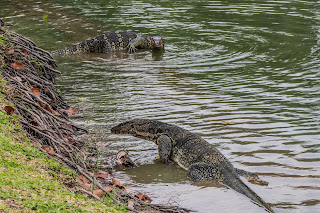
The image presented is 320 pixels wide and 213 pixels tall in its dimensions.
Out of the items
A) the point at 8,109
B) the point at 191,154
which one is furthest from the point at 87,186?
the point at 191,154

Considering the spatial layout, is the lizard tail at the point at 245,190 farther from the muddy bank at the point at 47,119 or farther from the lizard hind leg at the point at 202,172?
the muddy bank at the point at 47,119

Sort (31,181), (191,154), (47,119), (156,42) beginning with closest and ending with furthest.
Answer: (31,181) → (47,119) → (191,154) → (156,42)

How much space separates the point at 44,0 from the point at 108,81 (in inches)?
503

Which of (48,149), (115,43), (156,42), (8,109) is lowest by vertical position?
(115,43)

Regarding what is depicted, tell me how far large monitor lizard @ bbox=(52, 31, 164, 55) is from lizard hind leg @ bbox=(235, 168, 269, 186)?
8.74 meters

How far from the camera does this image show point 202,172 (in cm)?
732

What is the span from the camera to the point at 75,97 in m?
11.0

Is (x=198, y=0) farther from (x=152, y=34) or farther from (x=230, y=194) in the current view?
(x=230, y=194)

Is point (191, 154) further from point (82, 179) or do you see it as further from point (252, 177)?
point (82, 179)

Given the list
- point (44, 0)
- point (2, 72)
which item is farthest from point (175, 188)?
point (44, 0)

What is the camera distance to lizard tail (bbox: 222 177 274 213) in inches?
249

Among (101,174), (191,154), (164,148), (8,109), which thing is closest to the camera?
(8,109)

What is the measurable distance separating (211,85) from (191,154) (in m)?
4.16

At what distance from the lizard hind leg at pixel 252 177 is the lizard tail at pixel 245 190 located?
211mm
